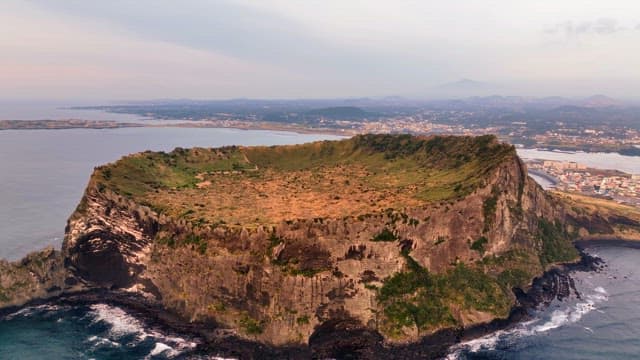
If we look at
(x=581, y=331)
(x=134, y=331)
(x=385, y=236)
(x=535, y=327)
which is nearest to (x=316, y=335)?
(x=385, y=236)

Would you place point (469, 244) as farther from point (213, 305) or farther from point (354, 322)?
point (213, 305)

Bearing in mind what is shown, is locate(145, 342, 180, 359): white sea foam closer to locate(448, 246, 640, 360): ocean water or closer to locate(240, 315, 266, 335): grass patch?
locate(240, 315, 266, 335): grass patch

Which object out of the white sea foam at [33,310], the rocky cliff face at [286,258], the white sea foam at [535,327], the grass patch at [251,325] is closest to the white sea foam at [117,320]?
the rocky cliff face at [286,258]

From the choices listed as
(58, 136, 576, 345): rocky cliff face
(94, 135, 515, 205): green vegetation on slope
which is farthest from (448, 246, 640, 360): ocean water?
(94, 135, 515, 205): green vegetation on slope

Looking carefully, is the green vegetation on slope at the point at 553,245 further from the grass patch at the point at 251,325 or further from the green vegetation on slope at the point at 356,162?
the grass patch at the point at 251,325

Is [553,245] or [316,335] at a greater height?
[553,245]

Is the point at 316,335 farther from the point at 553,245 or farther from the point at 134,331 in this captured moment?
the point at 553,245
